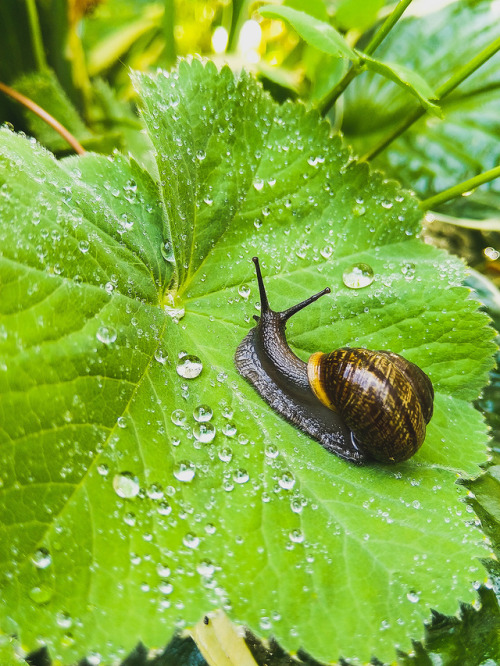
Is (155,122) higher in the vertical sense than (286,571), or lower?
higher

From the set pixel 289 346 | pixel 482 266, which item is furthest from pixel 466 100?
pixel 289 346

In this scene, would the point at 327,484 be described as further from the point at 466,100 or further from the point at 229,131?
the point at 466,100

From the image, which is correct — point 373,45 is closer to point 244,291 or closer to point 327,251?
point 327,251

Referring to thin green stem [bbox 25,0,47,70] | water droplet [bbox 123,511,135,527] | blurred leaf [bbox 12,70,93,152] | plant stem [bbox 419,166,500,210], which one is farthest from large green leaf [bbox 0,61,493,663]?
thin green stem [bbox 25,0,47,70]

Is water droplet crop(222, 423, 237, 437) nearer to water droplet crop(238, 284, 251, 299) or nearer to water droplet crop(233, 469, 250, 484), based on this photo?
water droplet crop(233, 469, 250, 484)

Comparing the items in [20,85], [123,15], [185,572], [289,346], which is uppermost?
[123,15]
